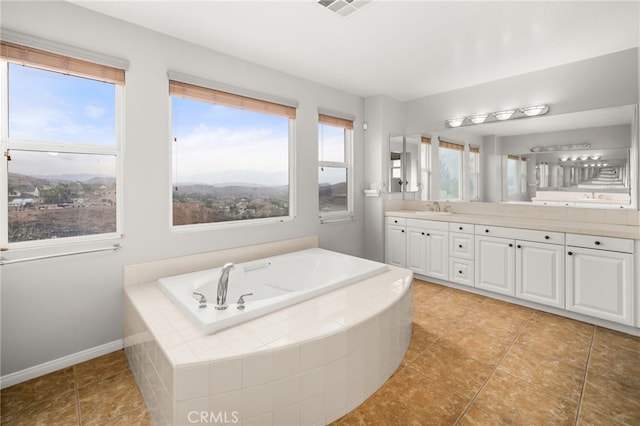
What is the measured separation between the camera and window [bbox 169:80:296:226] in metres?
2.65

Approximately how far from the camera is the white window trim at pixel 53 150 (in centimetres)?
187

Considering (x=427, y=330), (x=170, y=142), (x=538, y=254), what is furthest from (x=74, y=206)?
(x=538, y=254)

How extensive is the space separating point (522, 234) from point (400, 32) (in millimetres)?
2235

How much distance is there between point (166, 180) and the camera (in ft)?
8.14

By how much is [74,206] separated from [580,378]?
11.9 ft

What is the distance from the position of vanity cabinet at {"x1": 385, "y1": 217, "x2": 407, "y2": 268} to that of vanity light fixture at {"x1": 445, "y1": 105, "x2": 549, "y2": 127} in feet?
4.65

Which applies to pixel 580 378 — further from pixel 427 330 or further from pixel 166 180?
pixel 166 180

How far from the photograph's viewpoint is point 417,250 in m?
3.86

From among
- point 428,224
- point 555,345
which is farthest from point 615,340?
point 428,224

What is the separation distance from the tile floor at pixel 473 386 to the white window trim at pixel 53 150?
0.88 meters

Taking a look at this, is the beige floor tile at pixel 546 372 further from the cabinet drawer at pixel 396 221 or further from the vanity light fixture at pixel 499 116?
the vanity light fixture at pixel 499 116

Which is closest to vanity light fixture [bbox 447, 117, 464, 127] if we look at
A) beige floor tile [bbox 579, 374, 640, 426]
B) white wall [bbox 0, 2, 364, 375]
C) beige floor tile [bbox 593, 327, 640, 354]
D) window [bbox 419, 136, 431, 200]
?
window [bbox 419, 136, 431, 200]

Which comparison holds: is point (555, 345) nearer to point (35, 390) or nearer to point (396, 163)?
point (396, 163)

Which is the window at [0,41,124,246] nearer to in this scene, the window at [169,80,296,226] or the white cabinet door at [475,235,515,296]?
the window at [169,80,296,226]
